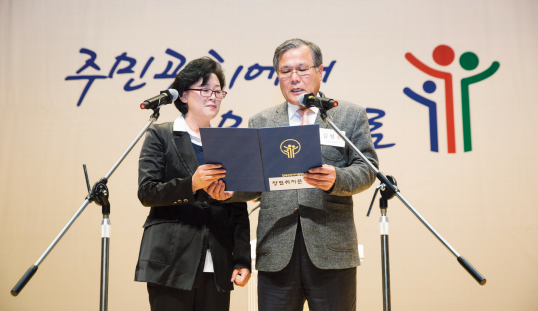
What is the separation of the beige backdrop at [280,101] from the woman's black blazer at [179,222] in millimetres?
1753

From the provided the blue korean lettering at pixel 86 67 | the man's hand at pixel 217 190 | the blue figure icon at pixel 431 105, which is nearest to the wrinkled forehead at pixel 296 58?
the man's hand at pixel 217 190

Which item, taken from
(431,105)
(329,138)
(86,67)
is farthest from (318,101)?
(86,67)

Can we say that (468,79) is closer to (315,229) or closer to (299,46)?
(299,46)

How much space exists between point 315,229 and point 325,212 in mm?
84

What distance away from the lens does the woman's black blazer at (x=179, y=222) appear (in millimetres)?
1706

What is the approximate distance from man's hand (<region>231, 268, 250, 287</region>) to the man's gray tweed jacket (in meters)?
0.10

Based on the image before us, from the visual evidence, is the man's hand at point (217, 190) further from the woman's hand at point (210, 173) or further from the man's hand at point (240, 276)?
the man's hand at point (240, 276)

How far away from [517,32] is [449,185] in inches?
58.4

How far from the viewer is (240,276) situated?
1.80m

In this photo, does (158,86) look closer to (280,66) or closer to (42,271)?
(42,271)

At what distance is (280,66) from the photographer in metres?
1.93

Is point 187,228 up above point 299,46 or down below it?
below

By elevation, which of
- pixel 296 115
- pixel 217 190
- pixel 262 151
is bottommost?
pixel 217 190

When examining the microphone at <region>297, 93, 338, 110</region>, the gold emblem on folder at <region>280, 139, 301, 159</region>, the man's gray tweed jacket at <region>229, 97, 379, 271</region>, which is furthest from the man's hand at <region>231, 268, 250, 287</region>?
the microphone at <region>297, 93, 338, 110</region>
